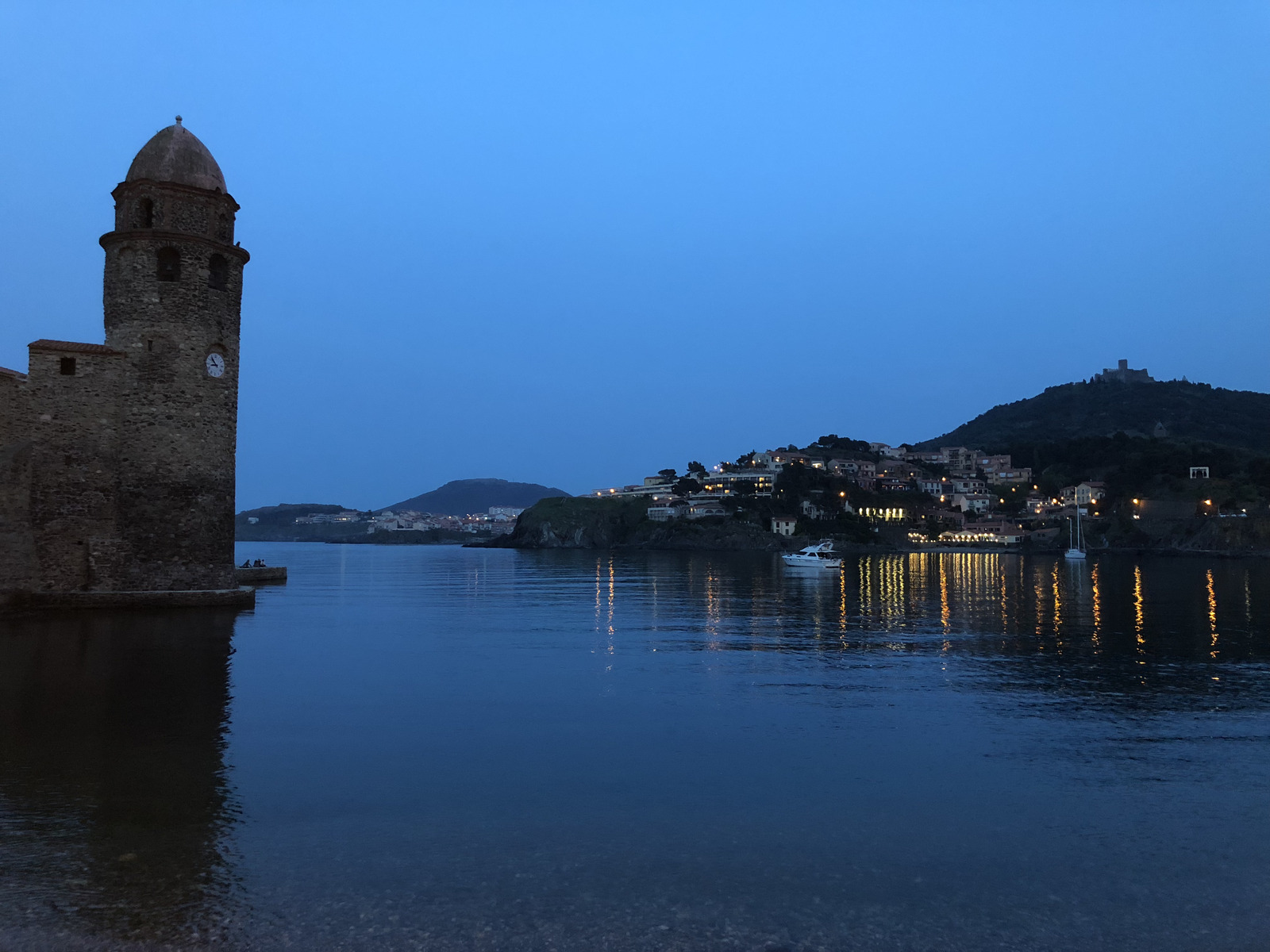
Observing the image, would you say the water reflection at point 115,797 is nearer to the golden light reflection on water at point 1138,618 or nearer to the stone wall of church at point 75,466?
the stone wall of church at point 75,466

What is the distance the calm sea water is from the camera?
5582 mm

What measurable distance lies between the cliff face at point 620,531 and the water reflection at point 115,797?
11892cm

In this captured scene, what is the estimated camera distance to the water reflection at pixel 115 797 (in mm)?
Answer: 5625

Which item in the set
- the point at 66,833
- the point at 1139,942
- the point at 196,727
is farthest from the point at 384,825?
the point at 1139,942

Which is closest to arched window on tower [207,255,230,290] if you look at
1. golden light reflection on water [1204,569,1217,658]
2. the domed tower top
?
the domed tower top

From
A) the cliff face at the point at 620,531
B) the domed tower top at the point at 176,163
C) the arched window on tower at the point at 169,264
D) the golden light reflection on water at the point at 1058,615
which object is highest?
the domed tower top at the point at 176,163

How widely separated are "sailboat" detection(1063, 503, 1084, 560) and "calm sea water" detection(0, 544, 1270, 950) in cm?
8907

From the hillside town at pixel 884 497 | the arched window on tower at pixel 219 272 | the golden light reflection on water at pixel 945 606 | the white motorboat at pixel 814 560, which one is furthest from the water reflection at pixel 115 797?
the hillside town at pixel 884 497

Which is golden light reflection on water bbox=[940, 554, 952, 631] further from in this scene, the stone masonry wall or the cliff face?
the cliff face

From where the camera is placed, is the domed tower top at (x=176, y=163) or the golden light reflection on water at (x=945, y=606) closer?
the domed tower top at (x=176, y=163)

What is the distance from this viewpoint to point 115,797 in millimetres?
7914

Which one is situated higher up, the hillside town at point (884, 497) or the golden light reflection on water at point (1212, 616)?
the hillside town at point (884, 497)

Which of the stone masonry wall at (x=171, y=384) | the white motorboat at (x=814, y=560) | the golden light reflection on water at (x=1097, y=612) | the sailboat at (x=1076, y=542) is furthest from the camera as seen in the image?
the sailboat at (x=1076, y=542)

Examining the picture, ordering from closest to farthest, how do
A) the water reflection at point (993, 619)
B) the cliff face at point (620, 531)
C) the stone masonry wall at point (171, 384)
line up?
the water reflection at point (993, 619)
the stone masonry wall at point (171, 384)
the cliff face at point (620, 531)
